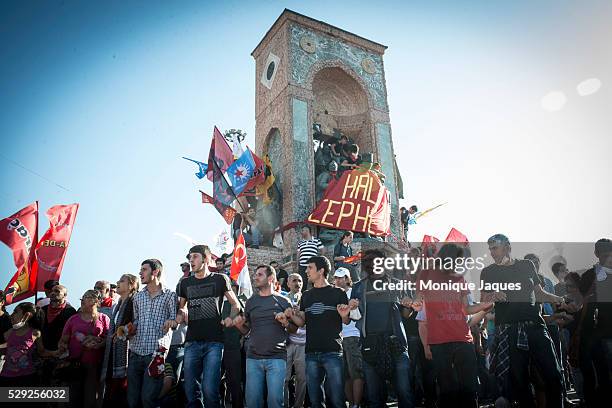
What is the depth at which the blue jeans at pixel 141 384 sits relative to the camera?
4.69m

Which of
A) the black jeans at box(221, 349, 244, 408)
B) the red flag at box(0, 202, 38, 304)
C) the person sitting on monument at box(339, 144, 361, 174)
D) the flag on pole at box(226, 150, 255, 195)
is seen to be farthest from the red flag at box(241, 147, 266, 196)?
the black jeans at box(221, 349, 244, 408)

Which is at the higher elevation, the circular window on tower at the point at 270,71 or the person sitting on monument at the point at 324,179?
the circular window on tower at the point at 270,71

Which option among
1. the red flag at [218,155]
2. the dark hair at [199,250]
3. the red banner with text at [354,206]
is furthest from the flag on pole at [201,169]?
the dark hair at [199,250]

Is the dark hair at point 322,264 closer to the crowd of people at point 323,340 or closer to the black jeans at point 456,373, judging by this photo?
the crowd of people at point 323,340

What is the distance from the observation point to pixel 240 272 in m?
8.07

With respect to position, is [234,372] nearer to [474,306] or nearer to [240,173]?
[474,306]

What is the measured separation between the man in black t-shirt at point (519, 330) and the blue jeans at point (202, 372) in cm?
308

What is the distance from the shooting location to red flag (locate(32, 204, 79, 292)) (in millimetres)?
9234

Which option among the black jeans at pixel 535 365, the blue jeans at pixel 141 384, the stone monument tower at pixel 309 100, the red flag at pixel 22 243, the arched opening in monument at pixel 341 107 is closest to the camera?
the black jeans at pixel 535 365

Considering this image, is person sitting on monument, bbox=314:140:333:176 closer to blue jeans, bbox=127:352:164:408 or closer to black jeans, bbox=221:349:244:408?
black jeans, bbox=221:349:244:408

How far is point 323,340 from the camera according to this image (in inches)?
179

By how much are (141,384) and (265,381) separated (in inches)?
61.4

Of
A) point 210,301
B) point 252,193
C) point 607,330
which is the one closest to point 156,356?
point 210,301

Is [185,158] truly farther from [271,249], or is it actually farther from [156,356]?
[156,356]
